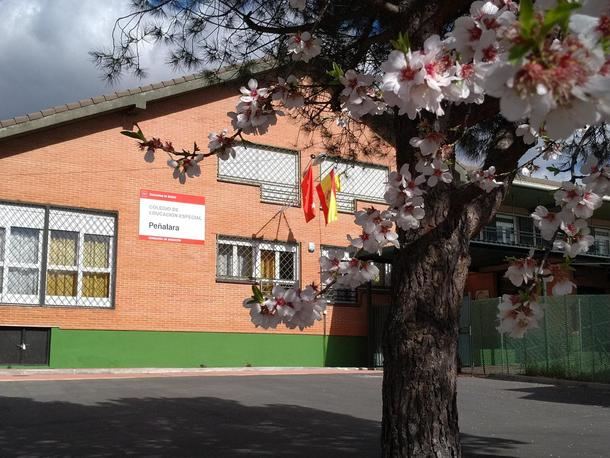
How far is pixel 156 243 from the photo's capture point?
17.9m

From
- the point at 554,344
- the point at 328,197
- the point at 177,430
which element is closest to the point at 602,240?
the point at 554,344

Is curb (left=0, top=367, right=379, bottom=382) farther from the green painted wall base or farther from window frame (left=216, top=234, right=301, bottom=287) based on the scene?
window frame (left=216, top=234, right=301, bottom=287)

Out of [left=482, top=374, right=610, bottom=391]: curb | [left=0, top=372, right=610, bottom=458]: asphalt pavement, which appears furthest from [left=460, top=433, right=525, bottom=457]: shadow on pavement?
[left=482, top=374, right=610, bottom=391]: curb

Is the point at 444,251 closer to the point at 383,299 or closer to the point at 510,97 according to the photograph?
the point at 510,97

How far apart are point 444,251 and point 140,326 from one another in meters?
14.3

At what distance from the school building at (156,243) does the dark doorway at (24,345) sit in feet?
0.08

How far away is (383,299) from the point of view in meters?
21.3

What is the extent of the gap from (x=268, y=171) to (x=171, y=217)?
3.38 m

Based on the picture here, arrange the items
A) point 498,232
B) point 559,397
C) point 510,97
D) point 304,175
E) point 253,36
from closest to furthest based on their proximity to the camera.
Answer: point 510,97
point 253,36
point 559,397
point 304,175
point 498,232

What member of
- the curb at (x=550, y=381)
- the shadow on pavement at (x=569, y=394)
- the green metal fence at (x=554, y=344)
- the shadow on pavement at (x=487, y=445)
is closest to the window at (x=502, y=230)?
the green metal fence at (x=554, y=344)

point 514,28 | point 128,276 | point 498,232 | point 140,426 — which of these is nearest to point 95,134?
point 128,276

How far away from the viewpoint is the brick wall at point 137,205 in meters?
16.5

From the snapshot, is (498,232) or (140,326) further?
(498,232)

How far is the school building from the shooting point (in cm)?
1625
